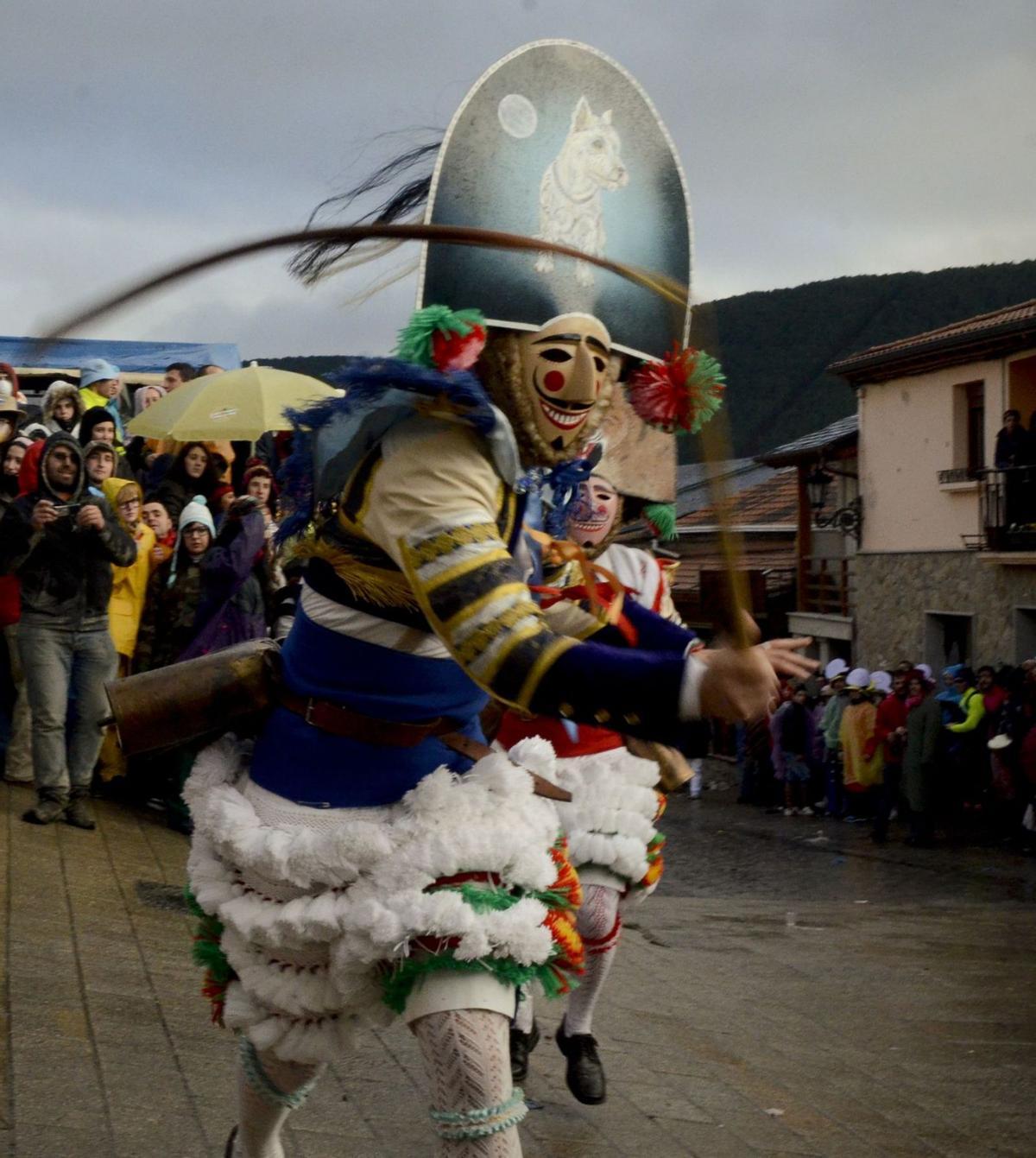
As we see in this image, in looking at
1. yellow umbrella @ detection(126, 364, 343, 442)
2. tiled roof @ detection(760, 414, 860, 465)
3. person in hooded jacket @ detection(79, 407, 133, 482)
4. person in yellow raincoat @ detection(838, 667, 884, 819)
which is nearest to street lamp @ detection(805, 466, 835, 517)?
tiled roof @ detection(760, 414, 860, 465)

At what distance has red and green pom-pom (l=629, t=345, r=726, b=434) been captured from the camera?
388 cm

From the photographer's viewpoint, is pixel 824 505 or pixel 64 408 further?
pixel 824 505

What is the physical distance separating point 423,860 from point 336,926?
22 centimetres

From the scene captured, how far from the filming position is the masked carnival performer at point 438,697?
9.43 ft

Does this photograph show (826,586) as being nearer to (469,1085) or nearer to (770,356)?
(770,356)

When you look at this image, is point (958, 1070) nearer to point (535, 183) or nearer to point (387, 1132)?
point (387, 1132)

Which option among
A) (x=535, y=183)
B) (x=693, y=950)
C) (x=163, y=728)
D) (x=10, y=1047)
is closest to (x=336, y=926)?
(x=163, y=728)

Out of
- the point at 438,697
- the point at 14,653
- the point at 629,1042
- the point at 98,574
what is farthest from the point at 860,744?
the point at 438,697

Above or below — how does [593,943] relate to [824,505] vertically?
below

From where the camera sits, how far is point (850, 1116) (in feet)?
17.3

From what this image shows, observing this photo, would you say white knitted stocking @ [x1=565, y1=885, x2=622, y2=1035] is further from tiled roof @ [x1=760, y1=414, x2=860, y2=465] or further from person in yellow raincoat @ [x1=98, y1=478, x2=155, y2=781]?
tiled roof @ [x1=760, y1=414, x2=860, y2=465]

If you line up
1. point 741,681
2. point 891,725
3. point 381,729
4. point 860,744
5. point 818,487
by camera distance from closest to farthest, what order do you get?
point 741,681
point 381,729
point 891,725
point 860,744
point 818,487

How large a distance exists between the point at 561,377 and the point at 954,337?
2527 cm

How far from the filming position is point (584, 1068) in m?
5.19
